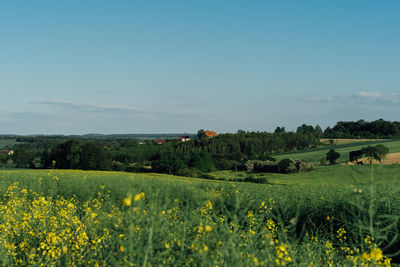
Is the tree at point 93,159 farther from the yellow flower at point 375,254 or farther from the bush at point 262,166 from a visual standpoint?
the yellow flower at point 375,254

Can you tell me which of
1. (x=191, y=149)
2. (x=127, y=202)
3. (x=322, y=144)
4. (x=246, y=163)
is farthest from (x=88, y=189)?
(x=322, y=144)

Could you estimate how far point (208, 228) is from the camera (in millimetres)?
3080

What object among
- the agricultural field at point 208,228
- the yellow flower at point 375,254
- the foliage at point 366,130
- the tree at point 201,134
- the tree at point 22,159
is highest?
the foliage at point 366,130

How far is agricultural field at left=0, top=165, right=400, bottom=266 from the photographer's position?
3506mm

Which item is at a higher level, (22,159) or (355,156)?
(355,156)

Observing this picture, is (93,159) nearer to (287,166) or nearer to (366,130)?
(287,166)

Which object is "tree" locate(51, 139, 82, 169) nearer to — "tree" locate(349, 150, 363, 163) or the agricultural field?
the agricultural field

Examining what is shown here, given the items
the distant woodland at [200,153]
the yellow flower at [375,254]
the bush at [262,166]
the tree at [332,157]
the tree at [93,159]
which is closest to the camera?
the yellow flower at [375,254]

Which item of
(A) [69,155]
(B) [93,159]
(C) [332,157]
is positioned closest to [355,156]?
(C) [332,157]

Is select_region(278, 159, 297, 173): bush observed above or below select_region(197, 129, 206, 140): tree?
below

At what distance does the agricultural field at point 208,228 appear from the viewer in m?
3.51

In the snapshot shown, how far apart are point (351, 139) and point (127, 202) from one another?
3005 inches

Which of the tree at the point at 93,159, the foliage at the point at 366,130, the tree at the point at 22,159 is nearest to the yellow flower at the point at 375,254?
the tree at the point at 93,159

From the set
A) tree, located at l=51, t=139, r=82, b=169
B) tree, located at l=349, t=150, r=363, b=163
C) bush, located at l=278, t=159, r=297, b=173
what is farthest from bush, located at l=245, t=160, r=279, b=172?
tree, located at l=51, t=139, r=82, b=169
